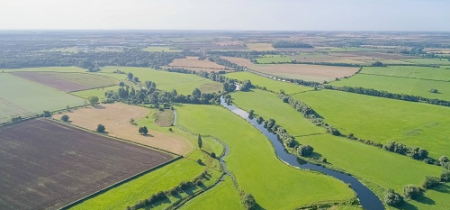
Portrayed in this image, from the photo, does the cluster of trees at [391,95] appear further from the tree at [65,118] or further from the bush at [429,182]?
the tree at [65,118]

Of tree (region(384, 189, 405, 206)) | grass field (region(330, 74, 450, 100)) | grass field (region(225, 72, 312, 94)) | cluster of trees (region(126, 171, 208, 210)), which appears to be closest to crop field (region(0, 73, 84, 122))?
cluster of trees (region(126, 171, 208, 210))

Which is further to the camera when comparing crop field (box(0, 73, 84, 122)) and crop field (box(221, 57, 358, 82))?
A: crop field (box(221, 57, 358, 82))

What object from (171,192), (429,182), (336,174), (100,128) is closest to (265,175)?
(336,174)

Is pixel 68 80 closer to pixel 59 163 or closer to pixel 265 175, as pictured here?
pixel 59 163

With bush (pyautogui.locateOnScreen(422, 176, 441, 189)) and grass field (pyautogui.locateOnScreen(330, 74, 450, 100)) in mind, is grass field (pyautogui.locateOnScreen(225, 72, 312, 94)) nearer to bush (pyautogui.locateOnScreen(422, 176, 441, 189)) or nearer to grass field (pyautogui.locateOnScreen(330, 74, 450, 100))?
grass field (pyautogui.locateOnScreen(330, 74, 450, 100))

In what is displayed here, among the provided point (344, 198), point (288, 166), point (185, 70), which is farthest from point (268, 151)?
point (185, 70)
